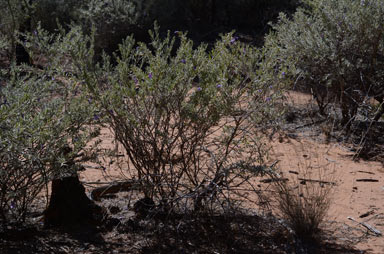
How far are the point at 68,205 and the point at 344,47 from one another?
5.04m

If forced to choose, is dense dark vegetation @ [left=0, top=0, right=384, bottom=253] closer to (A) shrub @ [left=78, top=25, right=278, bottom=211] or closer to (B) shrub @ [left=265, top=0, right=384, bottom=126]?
(A) shrub @ [left=78, top=25, right=278, bottom=211]

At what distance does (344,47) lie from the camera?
7285 mm

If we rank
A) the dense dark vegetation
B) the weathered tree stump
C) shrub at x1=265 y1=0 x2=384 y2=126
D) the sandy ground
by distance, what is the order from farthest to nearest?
shrub at x1=265 y1=0 x2=384 y2=126 → the sandy ground → the weathered tree stump → the dense dark vegetation

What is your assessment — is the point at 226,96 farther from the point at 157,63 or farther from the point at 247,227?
the point at 247,227

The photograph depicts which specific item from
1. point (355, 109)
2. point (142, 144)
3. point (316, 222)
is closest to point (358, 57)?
point (355, 109)

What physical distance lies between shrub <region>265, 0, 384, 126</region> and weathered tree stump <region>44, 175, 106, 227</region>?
3.87m

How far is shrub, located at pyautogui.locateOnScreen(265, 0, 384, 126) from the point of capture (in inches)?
273

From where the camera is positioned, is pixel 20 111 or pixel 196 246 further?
pixel 196 246

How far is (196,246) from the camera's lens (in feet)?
13.1

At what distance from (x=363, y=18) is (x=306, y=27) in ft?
3.74

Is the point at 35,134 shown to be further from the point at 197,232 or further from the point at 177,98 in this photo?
the point at 197,232

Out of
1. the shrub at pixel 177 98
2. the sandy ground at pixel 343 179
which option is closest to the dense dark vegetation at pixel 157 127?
the shrub at pixel 177 98

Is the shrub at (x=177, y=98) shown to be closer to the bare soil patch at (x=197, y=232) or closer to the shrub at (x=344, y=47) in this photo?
the bare soil patch at (x=197, y=232)

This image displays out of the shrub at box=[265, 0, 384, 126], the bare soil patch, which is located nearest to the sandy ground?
the bare soil patch
